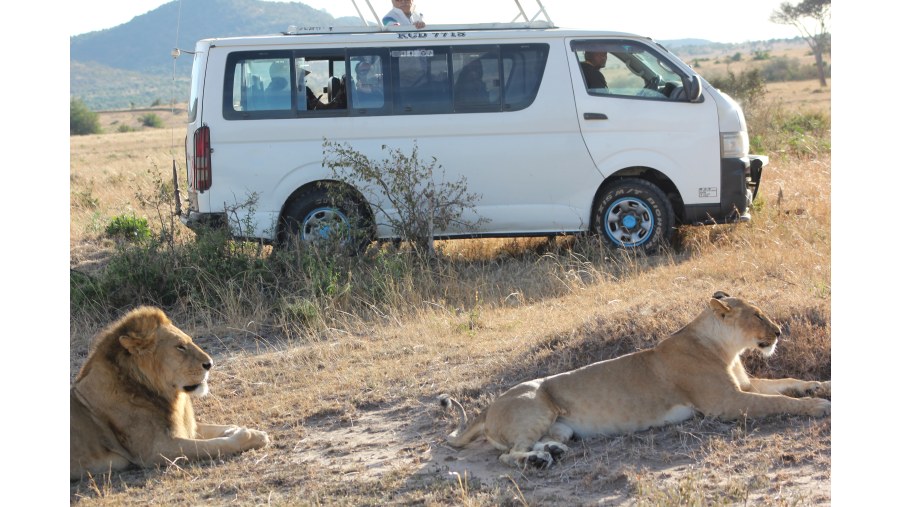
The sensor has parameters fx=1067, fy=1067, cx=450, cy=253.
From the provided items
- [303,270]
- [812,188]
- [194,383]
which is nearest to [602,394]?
[194,383]

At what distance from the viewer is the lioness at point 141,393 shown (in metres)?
5.52

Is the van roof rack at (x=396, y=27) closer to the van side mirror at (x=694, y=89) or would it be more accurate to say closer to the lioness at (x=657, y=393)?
the van side mirror at (x=694, y=89)

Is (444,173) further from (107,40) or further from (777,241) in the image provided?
(107,40)

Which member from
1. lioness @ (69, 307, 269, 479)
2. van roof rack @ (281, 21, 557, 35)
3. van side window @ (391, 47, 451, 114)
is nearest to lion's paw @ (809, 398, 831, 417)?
lioness @ (69, 307, 269, 479)

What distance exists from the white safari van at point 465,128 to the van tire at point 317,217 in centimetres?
1

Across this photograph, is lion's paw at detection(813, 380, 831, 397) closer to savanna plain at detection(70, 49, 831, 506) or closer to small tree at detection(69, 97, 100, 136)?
savanna plain at detection(70, 49, 831, 506)

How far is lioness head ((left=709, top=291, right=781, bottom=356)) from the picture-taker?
5.59 metres

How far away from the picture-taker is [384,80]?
985 cm

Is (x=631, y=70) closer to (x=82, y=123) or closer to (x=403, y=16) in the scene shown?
(x=403, y=16)

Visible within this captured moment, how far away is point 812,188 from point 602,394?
753cm

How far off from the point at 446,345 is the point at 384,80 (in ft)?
11.0

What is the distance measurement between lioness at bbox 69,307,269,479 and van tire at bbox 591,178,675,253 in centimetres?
518

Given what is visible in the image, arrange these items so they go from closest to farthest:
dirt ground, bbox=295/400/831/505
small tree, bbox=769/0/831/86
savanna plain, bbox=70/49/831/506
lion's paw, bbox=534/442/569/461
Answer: dirt ground, bbox=295/400/831/505, savanna plain, bbox=70/49/831/506, lion's paw, bbox=534/442/569/461, small tree, bbox=769/0/831/86

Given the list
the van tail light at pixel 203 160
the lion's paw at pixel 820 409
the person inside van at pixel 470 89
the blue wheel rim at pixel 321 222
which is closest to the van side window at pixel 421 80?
the person inside van at pixel 470 89
